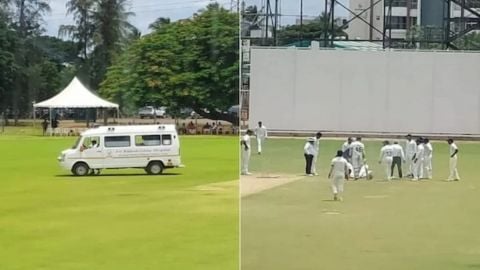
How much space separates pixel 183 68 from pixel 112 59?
6.0 inches

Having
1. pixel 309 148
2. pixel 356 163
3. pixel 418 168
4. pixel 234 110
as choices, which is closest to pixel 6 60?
pixel 234 110

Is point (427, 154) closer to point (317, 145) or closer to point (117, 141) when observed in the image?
point (317, 145)

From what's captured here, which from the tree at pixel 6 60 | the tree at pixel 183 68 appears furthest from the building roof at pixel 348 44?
the tree at pixel 6 60

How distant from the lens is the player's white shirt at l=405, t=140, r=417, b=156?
2.39 m

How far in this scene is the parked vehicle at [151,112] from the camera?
1.51m

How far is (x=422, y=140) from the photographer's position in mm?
2467

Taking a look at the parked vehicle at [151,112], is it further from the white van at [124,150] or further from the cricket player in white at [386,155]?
the cricket player in white at [386,155]

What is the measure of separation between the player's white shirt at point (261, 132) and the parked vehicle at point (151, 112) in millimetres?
516

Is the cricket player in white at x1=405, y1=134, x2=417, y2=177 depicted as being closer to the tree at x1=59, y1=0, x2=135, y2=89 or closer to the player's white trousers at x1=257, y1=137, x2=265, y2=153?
the player's white trousers at x1=257, y1=137, x2=265, y2=153

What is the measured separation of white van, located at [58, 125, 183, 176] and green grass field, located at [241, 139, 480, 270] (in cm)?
62

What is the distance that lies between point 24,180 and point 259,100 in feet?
2.47

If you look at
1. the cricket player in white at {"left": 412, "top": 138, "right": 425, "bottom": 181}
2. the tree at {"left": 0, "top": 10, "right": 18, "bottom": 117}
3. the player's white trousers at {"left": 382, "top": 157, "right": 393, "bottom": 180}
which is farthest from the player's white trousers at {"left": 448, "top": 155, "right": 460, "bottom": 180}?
the tree at {"left": 0, "top": 10, "right": 18, "bottom": 117}

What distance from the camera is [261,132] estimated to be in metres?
2.08

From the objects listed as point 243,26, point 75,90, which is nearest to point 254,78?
point 243,26
